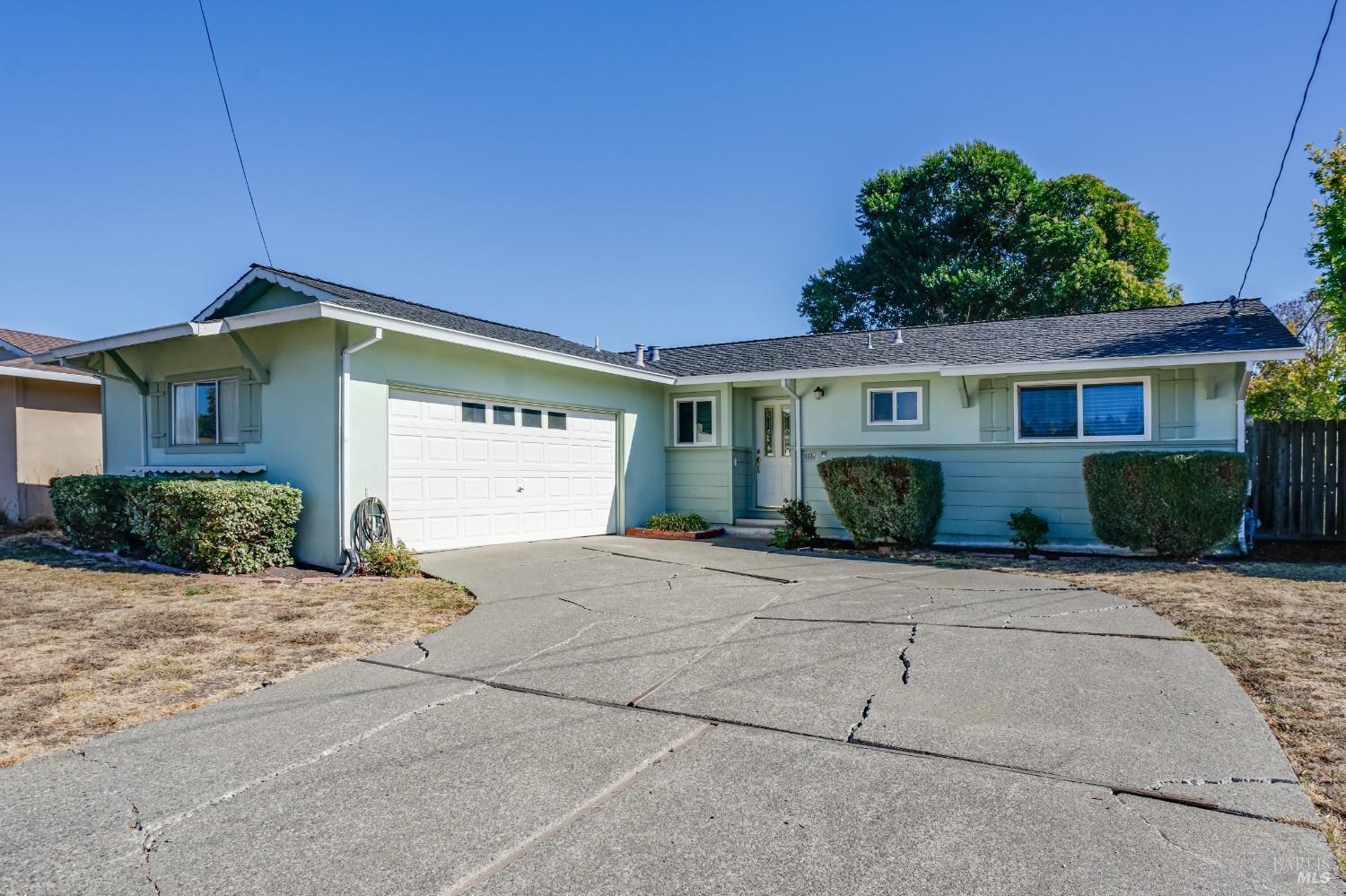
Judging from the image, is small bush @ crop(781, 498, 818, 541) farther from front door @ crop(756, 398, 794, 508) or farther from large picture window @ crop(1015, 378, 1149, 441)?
large picture window @ crop(1015, 378, 1149, 441)

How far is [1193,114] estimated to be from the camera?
492 inches

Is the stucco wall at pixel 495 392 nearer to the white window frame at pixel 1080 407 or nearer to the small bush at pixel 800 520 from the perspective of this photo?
the small bush at pixel 800 520

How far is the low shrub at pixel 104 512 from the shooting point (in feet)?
30.7

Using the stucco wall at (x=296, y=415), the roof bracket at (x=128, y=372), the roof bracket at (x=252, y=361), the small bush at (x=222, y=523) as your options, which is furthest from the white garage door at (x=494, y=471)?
the roof bracket at (x=128, y=372)

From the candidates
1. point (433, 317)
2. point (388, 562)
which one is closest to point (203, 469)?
point (388, 562)

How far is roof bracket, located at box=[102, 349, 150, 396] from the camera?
416 inches

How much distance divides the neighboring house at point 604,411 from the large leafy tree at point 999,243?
13630 millimetres

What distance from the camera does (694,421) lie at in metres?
13.7

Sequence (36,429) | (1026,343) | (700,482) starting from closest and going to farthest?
(1026,343), (700,482), (36,429)

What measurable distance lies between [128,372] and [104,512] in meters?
2.31

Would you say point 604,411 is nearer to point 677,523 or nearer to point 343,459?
point 677,523

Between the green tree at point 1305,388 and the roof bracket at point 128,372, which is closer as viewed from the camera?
the roof bracket at point 128,372

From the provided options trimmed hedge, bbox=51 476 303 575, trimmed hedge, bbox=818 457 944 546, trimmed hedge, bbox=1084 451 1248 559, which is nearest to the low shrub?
trimmed hedge, bbox=51 476 303 575

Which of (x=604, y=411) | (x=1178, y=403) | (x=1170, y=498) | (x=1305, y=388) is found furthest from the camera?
(x=1305, y=388)
